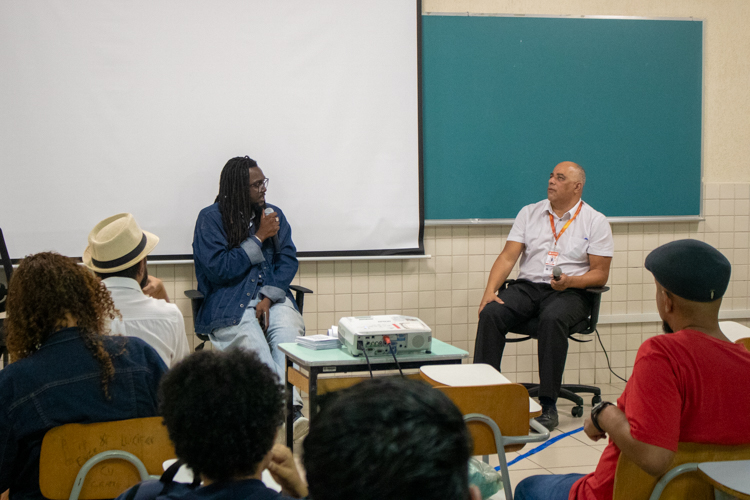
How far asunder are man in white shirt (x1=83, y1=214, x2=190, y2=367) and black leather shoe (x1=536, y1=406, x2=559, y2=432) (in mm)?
2035

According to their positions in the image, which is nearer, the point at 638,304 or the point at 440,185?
the point at 440,185

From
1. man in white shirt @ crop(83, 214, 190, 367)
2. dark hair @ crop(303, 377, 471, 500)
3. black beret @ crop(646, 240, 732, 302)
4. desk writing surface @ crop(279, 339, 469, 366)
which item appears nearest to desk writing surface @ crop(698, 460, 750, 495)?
black beret @ crop(646, 240, 732, 302)

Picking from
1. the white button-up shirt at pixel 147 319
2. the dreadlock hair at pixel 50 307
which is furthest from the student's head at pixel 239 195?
the dreadlock hair at pixel 50 307

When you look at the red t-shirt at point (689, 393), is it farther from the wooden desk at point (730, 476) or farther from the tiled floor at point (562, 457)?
the tiled floor at point (562, 457)

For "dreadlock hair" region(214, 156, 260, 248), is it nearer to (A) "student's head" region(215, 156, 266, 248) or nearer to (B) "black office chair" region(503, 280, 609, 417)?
(A) "student's head" region(215, 156, 266, 248)

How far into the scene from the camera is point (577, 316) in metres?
3.50

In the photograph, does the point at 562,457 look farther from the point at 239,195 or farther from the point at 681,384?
the point at 239,195

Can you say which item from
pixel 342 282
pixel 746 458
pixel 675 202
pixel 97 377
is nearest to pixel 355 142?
pixel 342 282

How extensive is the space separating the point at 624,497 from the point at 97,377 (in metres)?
1.17

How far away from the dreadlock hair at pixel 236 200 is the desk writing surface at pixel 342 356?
3.38 feet

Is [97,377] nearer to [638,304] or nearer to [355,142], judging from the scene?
[355,142]

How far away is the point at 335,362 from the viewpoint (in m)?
2.34

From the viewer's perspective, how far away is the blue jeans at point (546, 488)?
4.95 ft

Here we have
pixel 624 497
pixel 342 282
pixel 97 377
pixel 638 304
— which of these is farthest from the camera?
pixel 638 304
